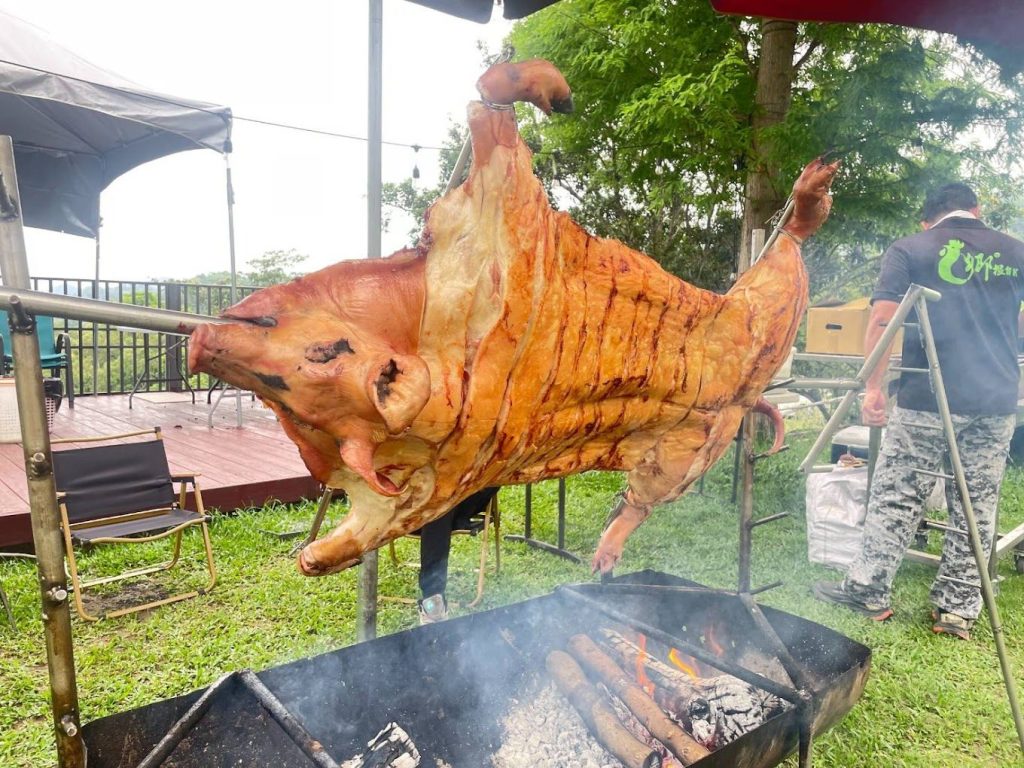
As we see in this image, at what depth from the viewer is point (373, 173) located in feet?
7.27

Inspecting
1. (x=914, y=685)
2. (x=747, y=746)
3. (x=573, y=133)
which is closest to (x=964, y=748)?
(x=914, y=685)

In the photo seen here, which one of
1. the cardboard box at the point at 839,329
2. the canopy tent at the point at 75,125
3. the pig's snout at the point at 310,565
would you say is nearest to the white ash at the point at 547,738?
the pig's snout at the point at 310,565

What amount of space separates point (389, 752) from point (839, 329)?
5.48 meters

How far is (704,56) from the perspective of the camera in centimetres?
625

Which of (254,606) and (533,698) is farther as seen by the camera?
(254,606)

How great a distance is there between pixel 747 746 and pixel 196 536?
172 inches

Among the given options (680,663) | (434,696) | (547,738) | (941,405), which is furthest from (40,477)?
(941,405)

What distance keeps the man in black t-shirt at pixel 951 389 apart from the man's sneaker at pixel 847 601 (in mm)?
11

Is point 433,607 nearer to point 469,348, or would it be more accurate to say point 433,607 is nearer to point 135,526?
point 135,526

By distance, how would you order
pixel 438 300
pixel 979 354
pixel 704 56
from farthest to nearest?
pixel 704 56 → pixel 979 354 → pixel 438 300

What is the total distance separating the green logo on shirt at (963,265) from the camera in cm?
378

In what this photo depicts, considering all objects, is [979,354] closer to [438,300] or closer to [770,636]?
[770,636]

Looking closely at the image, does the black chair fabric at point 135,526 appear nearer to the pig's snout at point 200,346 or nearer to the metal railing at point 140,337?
the pig's snout at point 200,346

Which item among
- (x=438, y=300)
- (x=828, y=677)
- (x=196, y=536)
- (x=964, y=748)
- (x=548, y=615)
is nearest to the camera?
(x=438, y=300)
